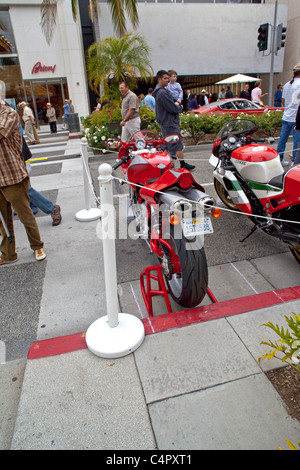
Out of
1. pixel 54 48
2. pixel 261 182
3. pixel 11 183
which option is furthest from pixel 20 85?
pixel 261 182

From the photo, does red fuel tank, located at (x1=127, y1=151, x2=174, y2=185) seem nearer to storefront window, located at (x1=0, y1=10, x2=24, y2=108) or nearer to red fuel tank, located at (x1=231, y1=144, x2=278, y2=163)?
red fuel tank, located at (x1=231, y1=144, x2=278, y2=163)

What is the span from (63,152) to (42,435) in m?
11.2

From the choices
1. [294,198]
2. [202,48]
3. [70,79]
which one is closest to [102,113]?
[294,198]

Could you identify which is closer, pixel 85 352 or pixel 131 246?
pixel 85 352

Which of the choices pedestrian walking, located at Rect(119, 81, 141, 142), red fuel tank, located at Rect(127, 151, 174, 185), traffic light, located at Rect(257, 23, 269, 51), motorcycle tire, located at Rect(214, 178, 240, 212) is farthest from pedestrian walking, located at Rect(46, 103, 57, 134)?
red fuel tank, located at Rect(127, 151, 174, 185)

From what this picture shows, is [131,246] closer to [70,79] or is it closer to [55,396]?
[55,396]

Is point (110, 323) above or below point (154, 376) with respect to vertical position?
above

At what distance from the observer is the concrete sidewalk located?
1.84m

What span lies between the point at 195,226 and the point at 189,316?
797 mm

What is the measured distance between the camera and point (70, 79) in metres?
20.9

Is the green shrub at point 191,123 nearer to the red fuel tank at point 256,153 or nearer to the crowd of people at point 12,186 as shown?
the crowd of people at point 12,186

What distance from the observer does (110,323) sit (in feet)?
8.37

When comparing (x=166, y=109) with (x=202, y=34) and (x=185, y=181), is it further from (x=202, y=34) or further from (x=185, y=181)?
(x=202, y=34)

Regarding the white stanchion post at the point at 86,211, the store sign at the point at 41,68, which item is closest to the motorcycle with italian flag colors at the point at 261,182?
the white stanchion post at the point at 86,211
